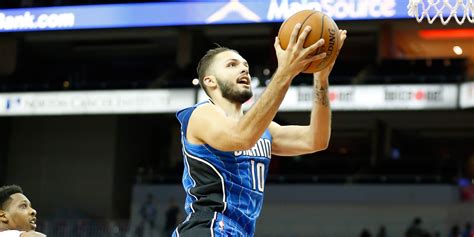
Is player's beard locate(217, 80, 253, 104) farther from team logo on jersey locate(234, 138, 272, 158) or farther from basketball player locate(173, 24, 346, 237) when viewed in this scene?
team logo on jersey locate(234, 138, 272, 158)

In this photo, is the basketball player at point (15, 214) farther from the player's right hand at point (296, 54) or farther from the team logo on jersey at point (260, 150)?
the player's right hand at point (296, 54)

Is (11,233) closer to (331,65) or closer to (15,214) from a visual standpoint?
(15,214)

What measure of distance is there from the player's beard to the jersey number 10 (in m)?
0.28

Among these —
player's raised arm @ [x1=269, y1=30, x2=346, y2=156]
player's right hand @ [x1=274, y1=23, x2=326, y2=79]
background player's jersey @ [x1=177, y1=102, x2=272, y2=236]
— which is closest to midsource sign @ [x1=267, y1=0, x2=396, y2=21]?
player's raised arm @ [x1=269, y1=30, x2=346, y2=156]

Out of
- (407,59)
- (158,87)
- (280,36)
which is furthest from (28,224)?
(407,59)

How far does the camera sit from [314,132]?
13.4 ft

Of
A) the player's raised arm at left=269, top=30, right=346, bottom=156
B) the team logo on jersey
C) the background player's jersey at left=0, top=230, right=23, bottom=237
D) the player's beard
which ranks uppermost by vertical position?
the player's beard

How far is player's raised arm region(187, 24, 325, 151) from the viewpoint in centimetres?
342

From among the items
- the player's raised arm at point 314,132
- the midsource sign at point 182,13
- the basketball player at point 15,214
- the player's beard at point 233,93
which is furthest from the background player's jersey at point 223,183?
the midsource sign at point 182,13

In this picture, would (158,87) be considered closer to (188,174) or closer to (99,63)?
(99,63)

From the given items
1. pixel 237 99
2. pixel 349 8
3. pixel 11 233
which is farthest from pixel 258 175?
pixel 349 8

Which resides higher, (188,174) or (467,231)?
(188,174)

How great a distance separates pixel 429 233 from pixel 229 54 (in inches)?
518

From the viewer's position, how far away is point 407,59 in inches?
750
